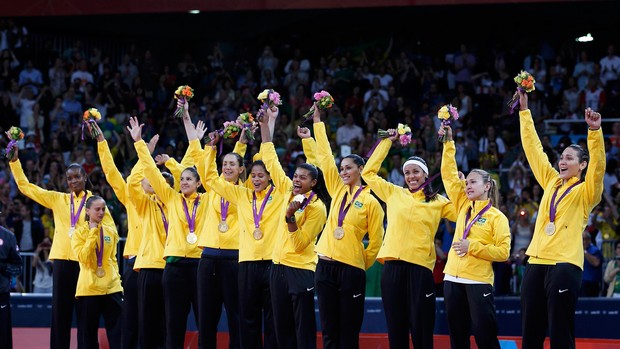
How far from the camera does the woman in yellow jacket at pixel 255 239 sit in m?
9.74

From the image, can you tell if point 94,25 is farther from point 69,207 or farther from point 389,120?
point 69,207

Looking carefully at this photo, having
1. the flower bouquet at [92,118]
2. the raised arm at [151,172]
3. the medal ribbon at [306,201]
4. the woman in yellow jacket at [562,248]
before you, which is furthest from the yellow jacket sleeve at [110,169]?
the woman in yellow jacket at [562,248]

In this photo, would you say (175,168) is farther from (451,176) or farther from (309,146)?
(451,176)

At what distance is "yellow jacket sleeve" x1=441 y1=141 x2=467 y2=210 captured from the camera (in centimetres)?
921

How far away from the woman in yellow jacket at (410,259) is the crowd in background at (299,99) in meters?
5.61

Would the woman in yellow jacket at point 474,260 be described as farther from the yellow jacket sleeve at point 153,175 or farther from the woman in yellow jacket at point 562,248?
the yellow jacket sleeve at point 153,175

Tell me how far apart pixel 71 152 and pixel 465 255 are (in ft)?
33.5

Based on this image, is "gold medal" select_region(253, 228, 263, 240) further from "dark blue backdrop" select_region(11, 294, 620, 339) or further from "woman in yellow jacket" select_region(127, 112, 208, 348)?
"dark blue backdrop" select_region(11, 294, 620, 339)

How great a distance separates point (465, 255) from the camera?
898 centimetres

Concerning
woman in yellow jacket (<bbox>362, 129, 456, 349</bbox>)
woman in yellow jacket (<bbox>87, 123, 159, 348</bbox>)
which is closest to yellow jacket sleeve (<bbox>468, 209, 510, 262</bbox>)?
woman in yellow jacket (<bbox>362, 129, 456, 349</bbox>)

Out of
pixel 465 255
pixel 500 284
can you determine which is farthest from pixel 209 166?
pixel 500 284

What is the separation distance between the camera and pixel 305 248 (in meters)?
9.55

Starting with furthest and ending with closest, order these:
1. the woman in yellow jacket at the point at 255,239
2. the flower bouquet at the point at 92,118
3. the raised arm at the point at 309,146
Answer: the flower bouquet at the point at 92,118 < the raised arm at the point at 309,146 < the woman in yellow jacket at the point at 255,239

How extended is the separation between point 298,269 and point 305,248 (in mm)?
195
